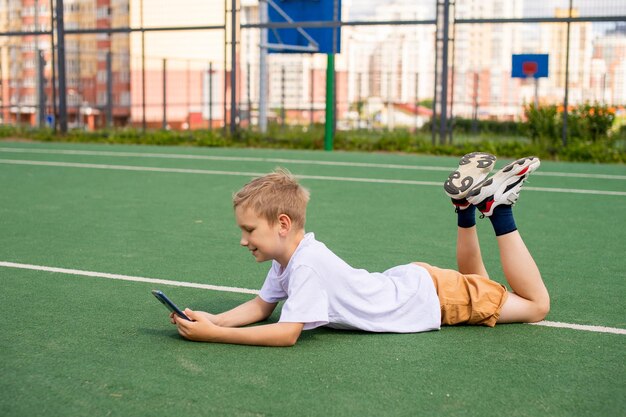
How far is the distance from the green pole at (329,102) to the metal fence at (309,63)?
4.7 inches

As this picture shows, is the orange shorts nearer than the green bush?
Yes

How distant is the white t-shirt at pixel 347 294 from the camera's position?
3.48 metres

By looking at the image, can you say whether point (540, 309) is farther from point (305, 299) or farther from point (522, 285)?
point (305, 299)

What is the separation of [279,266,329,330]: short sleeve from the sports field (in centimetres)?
14

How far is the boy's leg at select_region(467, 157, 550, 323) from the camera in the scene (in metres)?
3.94

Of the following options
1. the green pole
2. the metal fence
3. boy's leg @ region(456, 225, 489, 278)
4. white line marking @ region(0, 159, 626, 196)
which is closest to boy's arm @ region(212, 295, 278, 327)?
boy's leg @ region(456, 225, 489, 278)

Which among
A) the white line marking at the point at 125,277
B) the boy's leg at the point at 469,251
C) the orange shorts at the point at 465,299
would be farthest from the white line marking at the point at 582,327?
the white line marking at the point at 125,277

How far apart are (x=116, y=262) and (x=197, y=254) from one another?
536mm

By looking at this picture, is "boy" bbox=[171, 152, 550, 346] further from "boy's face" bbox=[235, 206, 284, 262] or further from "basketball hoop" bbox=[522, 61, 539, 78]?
"basketball hoop" bbox=[522, 61, 539, 78]

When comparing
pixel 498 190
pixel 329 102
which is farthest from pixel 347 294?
pixel 329 102

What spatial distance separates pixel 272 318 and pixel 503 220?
1.16m

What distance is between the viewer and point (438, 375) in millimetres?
3213

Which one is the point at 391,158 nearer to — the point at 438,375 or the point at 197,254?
the point at 197,254

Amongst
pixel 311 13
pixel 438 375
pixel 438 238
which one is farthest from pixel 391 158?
pixel 438 375
